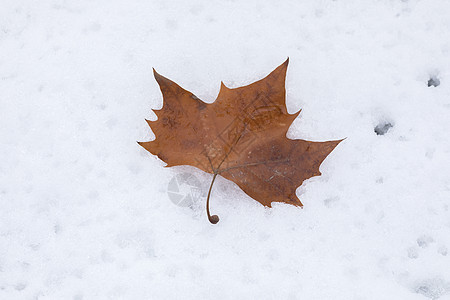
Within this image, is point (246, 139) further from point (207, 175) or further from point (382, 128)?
point (382, 128)

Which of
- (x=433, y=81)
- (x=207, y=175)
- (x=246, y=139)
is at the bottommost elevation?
(x=207, y=175)

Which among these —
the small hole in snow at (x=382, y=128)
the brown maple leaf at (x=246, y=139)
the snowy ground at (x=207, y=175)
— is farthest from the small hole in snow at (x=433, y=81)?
the brown maple leaf at (x=246, y=139)

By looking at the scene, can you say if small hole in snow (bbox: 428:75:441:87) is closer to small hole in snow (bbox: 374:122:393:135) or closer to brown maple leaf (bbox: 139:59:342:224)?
small hole in snow (bbox: 374:122:393:135)

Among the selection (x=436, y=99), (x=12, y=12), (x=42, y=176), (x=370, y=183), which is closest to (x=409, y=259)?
(x=370, y=183)

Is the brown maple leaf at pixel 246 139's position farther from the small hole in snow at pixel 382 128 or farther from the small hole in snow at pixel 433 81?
the small hole in snow at pixel 433 81

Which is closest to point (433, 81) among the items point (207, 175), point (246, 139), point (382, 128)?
point (382, 128)

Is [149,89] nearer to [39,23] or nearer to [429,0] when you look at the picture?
[39,23]

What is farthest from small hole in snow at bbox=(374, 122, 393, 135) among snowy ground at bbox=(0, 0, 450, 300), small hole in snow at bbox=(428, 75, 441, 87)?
small hole in snow at bbox=(428, 75, 441, 87)
